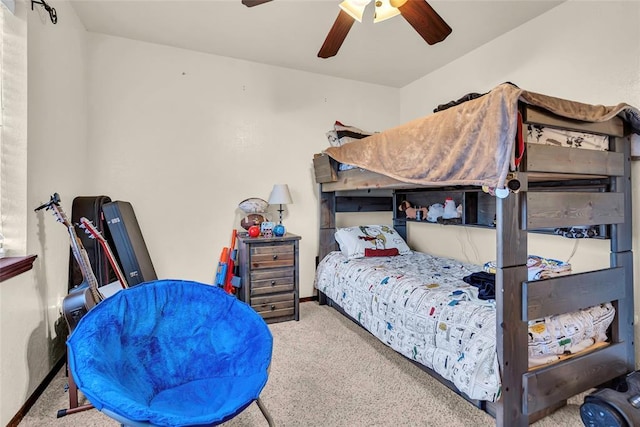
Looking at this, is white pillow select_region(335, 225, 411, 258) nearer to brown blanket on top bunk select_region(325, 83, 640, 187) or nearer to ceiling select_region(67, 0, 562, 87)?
brown blanket on top bunk select_region(325, 83, 640, 187)

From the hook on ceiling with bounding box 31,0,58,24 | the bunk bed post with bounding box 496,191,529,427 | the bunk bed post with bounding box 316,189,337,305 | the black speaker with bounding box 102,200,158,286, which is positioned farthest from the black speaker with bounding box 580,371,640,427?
the hook on ceiling with bounding box 31,0,58,24

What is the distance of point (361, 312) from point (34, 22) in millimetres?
2854

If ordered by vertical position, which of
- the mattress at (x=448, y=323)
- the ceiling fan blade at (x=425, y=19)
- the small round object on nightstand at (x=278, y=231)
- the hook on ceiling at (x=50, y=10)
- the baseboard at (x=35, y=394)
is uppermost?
the hook on ceiling at (x=50, y=10)

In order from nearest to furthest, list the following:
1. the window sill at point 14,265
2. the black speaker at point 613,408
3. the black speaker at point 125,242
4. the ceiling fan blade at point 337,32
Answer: the black speaker at point 613,408 < the window sill at point 14,265 < the ceiling fan blade at point 337,32 < the black speaker at point 125,242

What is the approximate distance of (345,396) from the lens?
184 centimetres

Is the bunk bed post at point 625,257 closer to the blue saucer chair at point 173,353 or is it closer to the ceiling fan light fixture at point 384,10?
the ceiling fan light fixture at point 384,10

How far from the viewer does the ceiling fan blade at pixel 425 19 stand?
5.60 feet

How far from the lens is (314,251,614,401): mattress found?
156 centimetres

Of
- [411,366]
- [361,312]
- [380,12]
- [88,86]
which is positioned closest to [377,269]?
[361,312]

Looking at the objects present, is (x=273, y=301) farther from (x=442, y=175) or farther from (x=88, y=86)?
(x=88, y=86)

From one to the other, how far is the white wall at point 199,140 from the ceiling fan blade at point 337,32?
1.35 meters

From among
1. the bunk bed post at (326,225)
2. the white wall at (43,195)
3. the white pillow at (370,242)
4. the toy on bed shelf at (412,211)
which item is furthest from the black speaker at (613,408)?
the white wall at (43,195)

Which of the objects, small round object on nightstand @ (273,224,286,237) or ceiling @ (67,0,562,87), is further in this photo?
small round object on nightstand @ (273,224,286,237)

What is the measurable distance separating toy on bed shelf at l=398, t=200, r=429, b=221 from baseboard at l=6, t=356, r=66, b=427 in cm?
329
